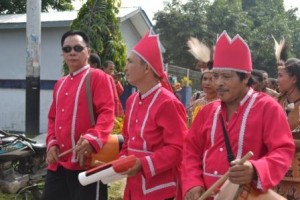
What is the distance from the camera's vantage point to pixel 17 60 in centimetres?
1271

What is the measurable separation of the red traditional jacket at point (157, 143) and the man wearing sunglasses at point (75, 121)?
1.67ft

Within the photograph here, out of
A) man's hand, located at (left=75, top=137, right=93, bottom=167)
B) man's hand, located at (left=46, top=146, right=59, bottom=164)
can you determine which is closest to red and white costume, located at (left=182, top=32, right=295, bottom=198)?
man's hand, located at (left=75, top=137, right=93, bottom=167)

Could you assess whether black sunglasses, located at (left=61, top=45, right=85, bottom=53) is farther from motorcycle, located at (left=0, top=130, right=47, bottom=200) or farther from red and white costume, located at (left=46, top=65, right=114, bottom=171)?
motorcycle, located at (left=0, top=130, right=47, bottom=200)

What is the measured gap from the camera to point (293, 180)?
12.6ft

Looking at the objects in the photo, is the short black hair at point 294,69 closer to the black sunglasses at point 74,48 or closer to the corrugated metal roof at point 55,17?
the black sunglasses at point 74,48

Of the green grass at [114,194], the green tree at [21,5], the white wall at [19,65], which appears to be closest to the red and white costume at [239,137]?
the green grass at [114,194]

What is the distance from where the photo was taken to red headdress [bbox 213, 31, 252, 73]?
9.12 ft

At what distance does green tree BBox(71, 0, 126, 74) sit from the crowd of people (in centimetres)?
596

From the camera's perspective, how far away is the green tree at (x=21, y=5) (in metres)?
21.2

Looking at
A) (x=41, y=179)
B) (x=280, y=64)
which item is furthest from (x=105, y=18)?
(x=280, y=64)

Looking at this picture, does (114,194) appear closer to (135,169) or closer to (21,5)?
(135,169)

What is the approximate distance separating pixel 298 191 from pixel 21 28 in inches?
387

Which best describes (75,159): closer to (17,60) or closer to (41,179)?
(41,179)

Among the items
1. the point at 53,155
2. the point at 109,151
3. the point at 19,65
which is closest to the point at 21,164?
the point at 53,155
